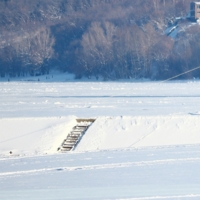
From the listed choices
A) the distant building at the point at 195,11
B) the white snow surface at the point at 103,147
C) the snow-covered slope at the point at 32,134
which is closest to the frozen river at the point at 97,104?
the white snow surface at the point at 103,147

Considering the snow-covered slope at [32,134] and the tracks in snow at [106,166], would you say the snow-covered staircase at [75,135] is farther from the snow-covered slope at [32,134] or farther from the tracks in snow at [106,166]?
the tracks in snow at [106,166]

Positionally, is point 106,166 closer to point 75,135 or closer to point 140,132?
point 75,135

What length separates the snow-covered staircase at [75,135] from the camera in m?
17.1

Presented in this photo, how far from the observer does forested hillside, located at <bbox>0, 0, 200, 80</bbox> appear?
58.5 metres

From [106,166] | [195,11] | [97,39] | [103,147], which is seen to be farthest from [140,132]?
[195,11]

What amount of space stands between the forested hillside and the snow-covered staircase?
33.7 m

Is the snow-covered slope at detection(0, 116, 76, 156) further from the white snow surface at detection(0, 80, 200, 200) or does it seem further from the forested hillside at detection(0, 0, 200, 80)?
the forested hillside at detection(0, 0, 200, 80)

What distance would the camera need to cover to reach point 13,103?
25.0m

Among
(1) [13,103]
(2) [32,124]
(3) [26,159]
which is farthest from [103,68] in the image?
(3) [26,159]

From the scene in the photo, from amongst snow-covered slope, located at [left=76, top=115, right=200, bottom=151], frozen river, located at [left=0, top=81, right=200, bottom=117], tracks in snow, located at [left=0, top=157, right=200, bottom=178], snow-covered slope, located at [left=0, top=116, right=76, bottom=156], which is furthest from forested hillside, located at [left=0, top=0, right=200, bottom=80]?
tracks in snow, located at [left=0, top=157, right=200, bottom=178]

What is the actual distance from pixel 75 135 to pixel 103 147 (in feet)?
3.82

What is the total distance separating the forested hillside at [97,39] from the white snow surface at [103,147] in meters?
29.0

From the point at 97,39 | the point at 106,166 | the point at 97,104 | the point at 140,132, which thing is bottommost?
the point at 97,39

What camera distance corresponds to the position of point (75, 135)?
18.2m
